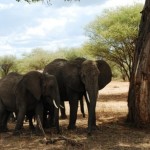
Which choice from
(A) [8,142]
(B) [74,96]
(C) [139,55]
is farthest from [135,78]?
(A) [8,142]

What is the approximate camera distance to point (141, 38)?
12.1 m

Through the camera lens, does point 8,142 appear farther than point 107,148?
Yes

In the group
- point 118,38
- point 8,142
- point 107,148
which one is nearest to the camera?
point 107,148

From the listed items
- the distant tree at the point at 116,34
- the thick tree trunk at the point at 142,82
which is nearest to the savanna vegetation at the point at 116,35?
the distant tree at the point at 116,34

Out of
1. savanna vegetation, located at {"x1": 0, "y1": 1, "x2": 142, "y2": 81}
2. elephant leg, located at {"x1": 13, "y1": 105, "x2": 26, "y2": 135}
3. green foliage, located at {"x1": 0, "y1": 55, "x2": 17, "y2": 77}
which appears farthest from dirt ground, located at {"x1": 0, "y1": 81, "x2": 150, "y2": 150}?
green foliage, located at {"x1": 0, "y1": 55, "x2": 17, "y2": 77}

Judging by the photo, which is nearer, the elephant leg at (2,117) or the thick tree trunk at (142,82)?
the thick tree trunk at (142,82)

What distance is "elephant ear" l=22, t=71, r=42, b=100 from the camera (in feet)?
36.6

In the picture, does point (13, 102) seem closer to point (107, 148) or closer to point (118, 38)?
point (107, 148)

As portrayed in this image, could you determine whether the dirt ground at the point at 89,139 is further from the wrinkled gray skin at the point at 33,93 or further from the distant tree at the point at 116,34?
the distant tree at the point at 116,34

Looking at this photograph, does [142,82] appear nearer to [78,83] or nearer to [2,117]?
[78,83]

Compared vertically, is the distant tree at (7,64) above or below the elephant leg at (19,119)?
above

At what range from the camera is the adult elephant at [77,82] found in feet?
35.4

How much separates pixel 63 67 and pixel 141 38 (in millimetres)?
2197

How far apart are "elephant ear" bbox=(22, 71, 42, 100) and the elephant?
847 mm
